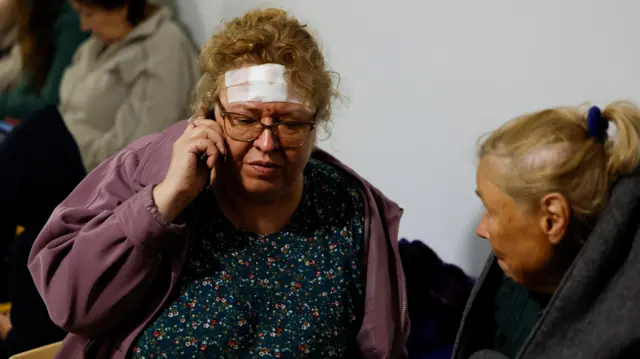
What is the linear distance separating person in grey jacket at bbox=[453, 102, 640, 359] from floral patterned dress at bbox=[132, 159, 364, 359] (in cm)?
36

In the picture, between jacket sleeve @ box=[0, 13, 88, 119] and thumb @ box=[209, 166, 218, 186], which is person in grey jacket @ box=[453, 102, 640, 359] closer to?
thumb @ box=[209, 166, 218, 186]

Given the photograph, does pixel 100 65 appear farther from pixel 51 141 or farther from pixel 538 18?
pixel 538 18

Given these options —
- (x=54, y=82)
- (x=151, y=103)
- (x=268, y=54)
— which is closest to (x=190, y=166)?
(x=268, y=54)

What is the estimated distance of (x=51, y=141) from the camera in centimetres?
196

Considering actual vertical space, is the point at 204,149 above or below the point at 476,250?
above

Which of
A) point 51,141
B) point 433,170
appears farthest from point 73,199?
point 433,170

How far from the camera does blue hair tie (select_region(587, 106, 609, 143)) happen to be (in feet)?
3.30

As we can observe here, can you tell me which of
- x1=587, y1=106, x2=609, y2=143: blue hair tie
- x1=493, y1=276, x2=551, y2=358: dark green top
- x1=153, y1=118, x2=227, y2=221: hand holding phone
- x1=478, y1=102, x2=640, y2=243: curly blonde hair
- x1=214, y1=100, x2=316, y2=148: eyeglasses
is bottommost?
x1=493, y1=276, x2=551, y2=358: dark green top

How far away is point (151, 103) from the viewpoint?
240cm

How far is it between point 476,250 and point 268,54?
825 mm

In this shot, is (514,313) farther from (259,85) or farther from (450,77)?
(450,77)

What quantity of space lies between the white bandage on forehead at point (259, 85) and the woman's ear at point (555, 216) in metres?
0.52

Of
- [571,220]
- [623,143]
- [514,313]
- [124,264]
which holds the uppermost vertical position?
[623,143]

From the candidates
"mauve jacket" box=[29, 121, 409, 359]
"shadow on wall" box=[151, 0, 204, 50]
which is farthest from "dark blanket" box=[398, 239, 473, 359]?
"shadow on wall" box=[151, 0, 204, 50]
